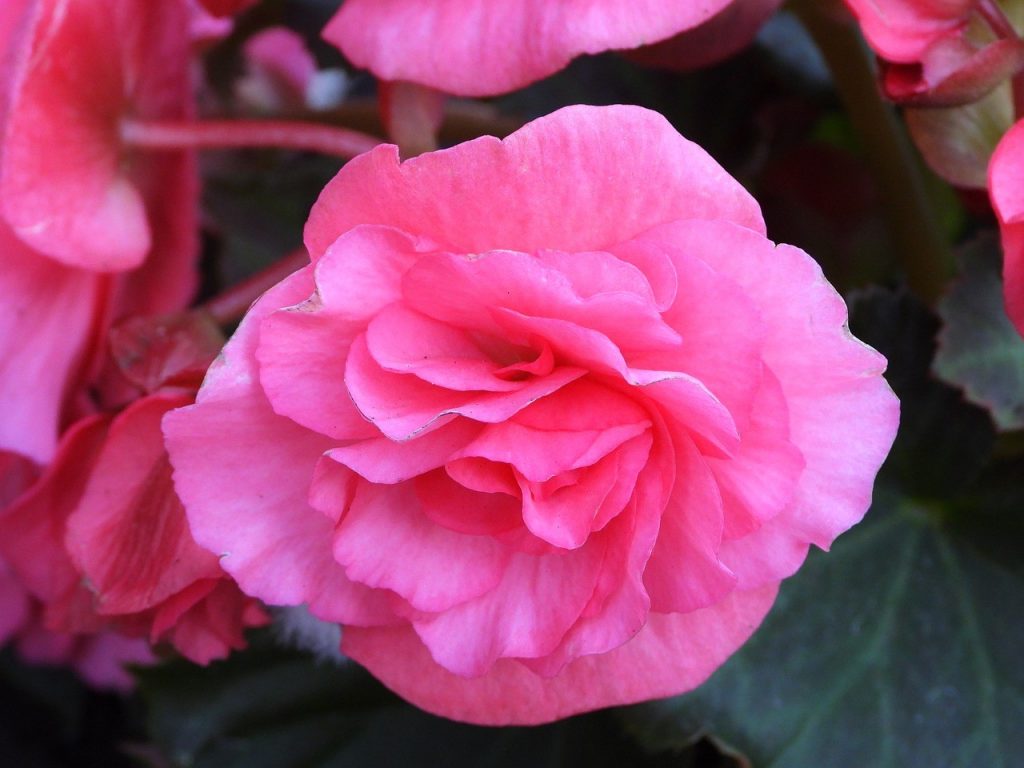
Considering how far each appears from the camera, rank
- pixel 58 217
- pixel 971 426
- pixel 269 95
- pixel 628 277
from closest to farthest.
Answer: pixel 628 277 → pixel 58 217 → pixel 971 426 → pixel 269 95

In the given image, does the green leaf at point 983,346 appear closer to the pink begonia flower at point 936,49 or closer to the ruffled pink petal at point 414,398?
the pink begonia flower at point 936,49

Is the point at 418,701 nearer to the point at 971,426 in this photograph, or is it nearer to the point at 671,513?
the point at 671,513

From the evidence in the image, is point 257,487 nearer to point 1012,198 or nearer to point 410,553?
point 410,553

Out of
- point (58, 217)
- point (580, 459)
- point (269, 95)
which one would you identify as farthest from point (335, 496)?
point (269, 95)

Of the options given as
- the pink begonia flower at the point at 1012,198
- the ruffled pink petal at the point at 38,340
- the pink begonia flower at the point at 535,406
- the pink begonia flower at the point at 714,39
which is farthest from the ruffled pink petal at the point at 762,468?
the ruffled pink petal at the point at 38,340

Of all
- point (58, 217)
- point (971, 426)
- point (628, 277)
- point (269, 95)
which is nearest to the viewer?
point (628, 277)

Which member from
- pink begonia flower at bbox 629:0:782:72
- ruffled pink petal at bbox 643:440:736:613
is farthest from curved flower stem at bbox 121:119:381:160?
ruffled pink petal at bbox 643:440:736:613
